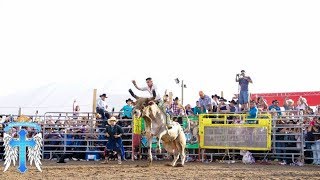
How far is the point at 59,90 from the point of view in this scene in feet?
139

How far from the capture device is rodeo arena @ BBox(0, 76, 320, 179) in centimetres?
1584

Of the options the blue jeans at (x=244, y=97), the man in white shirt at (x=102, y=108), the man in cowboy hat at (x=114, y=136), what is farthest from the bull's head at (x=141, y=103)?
the man in white shirt at (x=102, y=108)

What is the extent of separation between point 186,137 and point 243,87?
2.78m

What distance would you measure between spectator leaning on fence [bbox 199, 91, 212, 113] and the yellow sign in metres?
0.47

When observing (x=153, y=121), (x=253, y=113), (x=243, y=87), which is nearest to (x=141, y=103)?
(x=153, y=121)

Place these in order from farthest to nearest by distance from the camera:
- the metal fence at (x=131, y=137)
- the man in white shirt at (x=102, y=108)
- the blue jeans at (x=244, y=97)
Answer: the man in white shirt at (x=102, y=108)
the blue jeans at (x=244, y=97)
the metal fence at (x=131, y=137)

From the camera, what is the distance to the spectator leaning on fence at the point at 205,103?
19.8 m

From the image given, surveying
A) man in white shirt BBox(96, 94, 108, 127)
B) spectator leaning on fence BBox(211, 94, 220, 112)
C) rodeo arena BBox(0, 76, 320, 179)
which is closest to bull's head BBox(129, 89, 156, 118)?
rodeo arena BBox(0, 76, 320, 179)

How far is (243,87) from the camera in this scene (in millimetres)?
19422

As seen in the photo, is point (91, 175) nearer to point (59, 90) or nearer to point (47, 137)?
point (47, 137)

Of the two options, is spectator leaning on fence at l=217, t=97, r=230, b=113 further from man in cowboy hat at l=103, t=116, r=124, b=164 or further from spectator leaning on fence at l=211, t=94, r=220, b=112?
man in cowboy hat at l=103, t=116, r=124, b=164

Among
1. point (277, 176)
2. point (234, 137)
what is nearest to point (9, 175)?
point (277, 176)

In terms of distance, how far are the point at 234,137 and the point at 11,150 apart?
7.72 metres

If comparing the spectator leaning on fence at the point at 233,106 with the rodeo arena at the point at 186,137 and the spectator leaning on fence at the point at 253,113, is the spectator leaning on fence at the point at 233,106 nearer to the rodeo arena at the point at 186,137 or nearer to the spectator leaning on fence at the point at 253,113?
the rodeo arena at the point at 186,137
